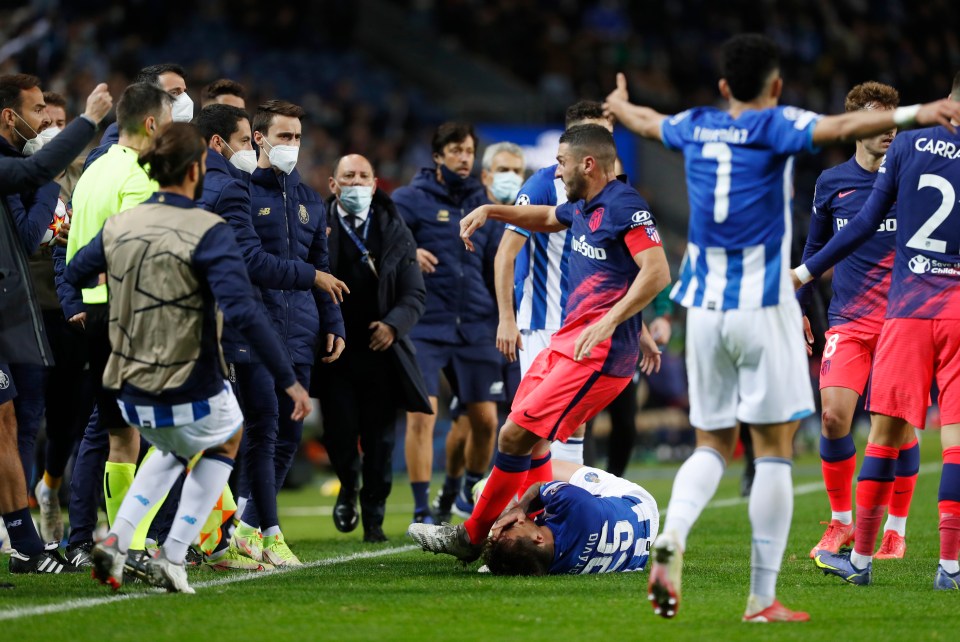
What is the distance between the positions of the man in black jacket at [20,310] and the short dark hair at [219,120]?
1038 millimetres

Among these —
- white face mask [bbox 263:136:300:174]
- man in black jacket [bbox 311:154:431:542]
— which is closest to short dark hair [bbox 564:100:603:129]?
man in black jacket [bbox 311:154:431:542]

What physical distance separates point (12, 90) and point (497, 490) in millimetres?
3412

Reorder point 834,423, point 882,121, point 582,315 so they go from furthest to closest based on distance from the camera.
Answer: point 834,423 < point 582,315 < point 882,121

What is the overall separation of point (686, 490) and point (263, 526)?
290cm

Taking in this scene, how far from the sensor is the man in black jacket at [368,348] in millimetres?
9453

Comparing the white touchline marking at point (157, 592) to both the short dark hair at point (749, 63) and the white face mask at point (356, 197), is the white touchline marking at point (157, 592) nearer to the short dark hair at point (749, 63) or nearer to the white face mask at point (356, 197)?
the white face mask at point (356, 197)

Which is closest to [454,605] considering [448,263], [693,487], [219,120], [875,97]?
[693,487]

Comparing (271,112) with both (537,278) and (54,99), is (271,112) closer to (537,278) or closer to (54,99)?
(54,99)

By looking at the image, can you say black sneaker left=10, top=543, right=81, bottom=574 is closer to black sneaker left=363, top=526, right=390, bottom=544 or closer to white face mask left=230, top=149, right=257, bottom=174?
white face mask left=230, top=149, right=257, bottom=174

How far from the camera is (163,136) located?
6113mm

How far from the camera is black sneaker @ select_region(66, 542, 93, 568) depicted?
7441mm

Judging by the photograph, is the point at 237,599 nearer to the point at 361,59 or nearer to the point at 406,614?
the point at 406,614

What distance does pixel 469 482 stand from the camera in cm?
1060

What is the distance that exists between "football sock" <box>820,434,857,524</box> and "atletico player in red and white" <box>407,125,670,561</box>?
1.83 meters
